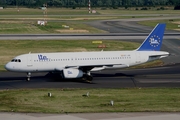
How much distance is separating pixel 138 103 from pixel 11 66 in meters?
18.6

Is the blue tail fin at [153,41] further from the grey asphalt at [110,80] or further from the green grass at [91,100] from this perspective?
the green grass at [91,100]

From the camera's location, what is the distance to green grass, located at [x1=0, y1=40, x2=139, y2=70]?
79125 millimetres

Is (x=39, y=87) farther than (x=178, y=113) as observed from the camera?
Yes

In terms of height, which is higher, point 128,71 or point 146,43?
point 146,43

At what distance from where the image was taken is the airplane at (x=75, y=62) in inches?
2119

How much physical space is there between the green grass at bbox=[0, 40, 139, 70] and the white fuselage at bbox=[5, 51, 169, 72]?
62.9ft

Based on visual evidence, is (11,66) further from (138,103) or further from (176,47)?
(176,47)

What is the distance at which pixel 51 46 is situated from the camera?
84.5m

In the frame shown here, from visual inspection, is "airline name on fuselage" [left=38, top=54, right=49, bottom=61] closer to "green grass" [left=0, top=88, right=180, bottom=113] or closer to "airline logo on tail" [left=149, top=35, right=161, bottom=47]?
"green grass" [left=0, top=88, right=180, bottom=113]

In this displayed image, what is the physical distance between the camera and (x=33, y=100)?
43.5 m

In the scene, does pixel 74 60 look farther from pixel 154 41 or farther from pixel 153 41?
pixel 154 41

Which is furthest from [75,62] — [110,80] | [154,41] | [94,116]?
[94,116]

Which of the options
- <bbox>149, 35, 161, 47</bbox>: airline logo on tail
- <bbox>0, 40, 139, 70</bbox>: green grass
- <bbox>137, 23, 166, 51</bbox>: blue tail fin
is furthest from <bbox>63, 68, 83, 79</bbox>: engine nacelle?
<bbox>0, 40, 139, 70</bbox>: green grass

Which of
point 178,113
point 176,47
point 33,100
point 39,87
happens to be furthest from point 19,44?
point 178,113
